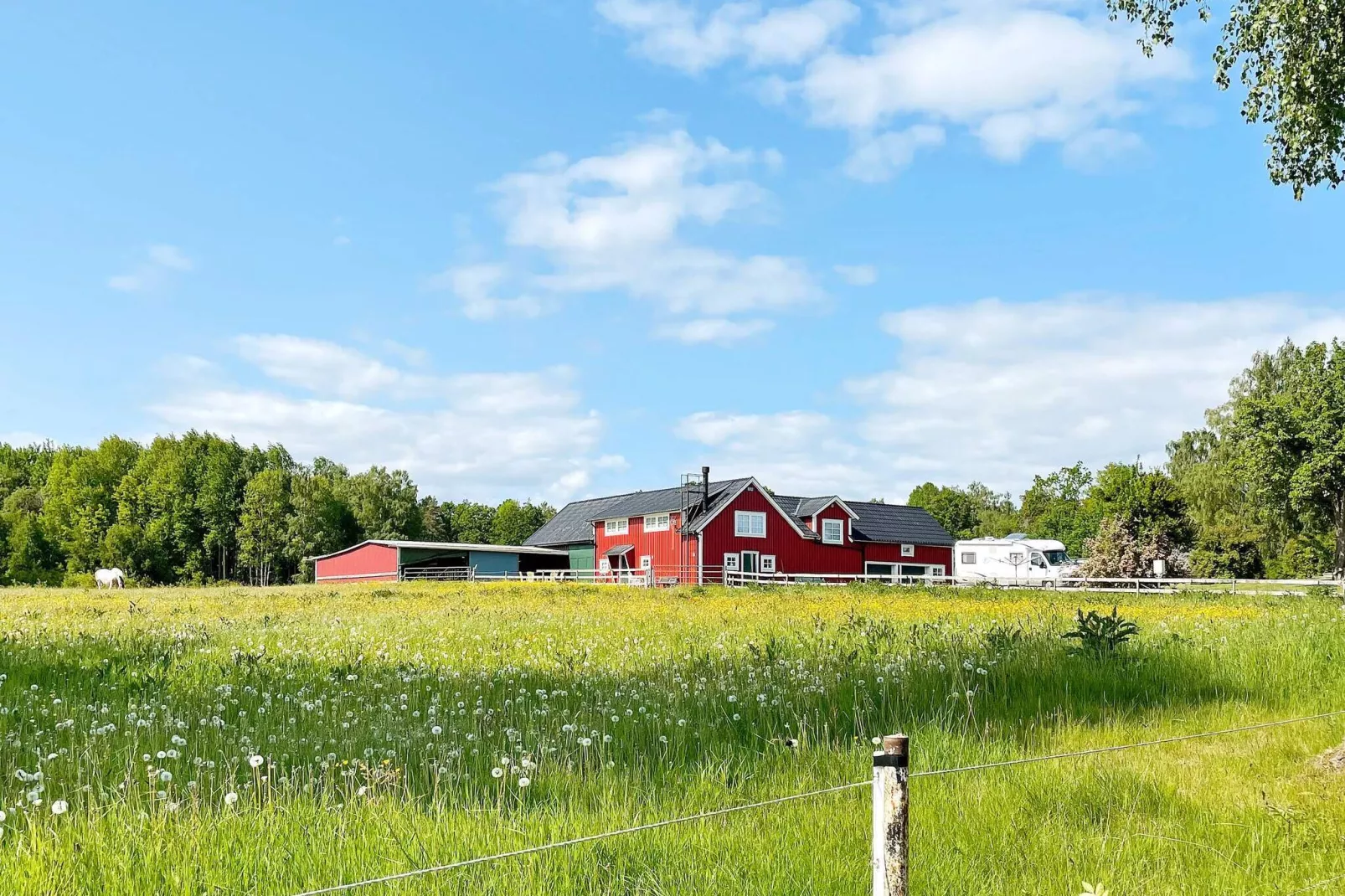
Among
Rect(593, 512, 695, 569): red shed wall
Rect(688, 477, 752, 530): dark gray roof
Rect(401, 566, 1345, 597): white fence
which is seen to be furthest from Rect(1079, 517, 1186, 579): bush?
Rect(593, 512, 695, 569): red shed wall

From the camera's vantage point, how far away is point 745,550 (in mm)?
55281

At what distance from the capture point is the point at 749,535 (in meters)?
55.5

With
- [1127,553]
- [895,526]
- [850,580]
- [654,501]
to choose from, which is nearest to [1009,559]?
[895,526]

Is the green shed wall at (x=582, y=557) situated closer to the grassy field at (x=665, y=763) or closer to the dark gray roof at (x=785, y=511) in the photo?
the dark gray roof at (x=785, y=511)

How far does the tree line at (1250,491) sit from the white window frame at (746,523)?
26015 millimetres

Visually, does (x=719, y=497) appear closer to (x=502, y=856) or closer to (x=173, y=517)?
(x=502, y=856)

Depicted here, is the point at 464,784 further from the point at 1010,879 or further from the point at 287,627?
the point at 287,627

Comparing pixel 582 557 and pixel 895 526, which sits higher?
pixel 895 526

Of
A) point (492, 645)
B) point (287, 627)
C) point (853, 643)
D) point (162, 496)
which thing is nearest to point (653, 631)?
point (492, 645)

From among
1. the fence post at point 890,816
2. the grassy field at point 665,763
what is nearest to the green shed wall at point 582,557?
the grassy field at point 665,763

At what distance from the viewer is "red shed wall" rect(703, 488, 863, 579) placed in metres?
54.3

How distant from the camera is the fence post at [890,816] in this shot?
2980 millimetres

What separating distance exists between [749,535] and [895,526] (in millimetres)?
12239

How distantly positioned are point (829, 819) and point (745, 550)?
50484mm
